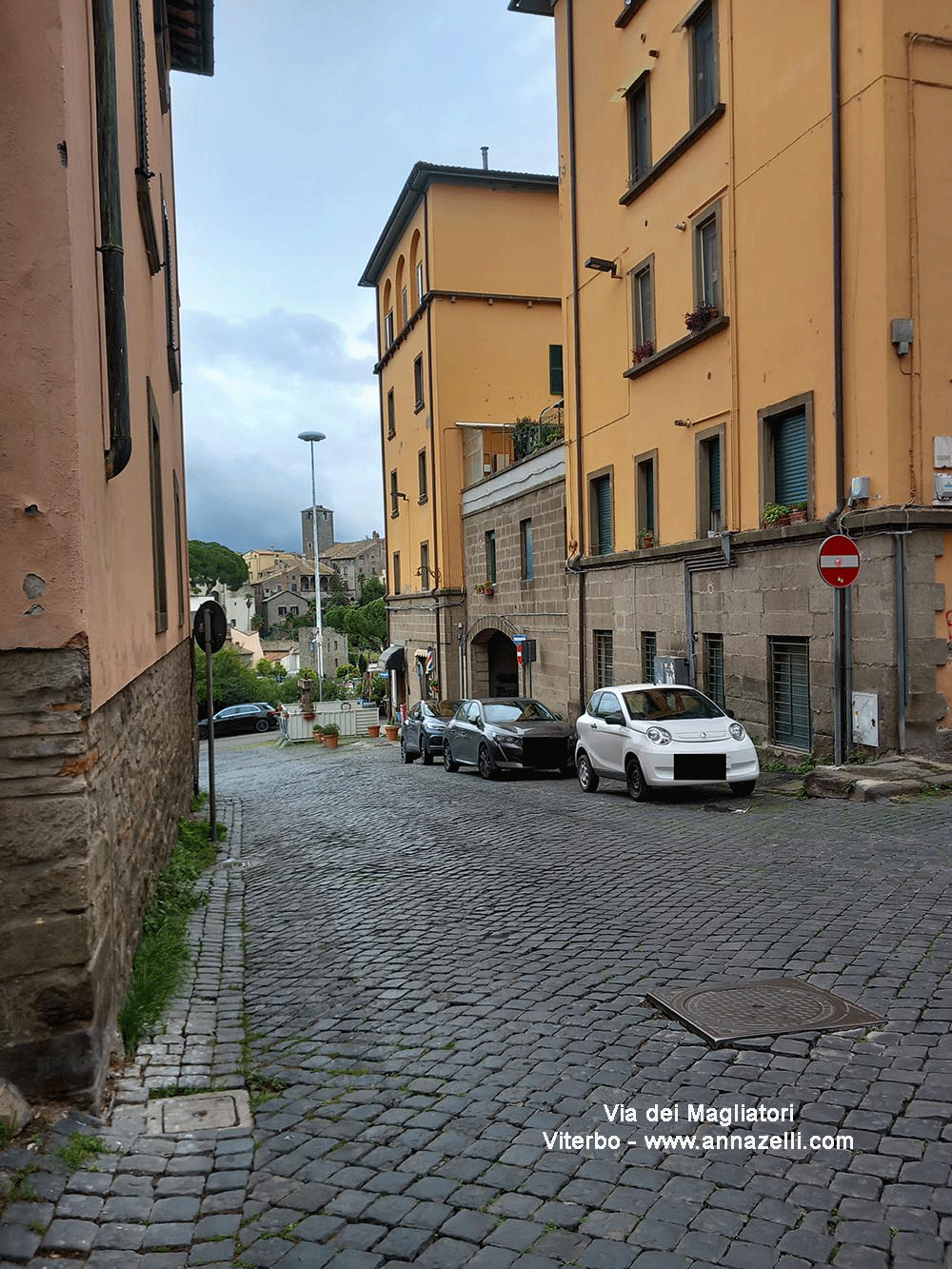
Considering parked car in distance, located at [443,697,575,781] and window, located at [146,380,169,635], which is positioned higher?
window, located at [146,380,169,635]

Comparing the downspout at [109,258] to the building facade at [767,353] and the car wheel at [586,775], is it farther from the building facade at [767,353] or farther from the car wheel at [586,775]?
the car wheel at [586,775]

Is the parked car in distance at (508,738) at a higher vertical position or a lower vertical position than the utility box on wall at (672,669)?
lower

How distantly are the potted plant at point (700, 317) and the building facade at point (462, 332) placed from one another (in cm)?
1395

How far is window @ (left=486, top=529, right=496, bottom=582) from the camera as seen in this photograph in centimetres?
2942

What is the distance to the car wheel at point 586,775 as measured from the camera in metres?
14.6

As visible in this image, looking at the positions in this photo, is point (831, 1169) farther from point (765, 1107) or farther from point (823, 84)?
point (823, 84)

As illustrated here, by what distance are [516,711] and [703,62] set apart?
11291mm

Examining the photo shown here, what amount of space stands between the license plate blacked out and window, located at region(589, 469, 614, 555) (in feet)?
31.3

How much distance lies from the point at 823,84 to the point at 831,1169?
13716 mm

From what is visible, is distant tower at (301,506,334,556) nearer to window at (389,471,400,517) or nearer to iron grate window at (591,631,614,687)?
window at (389,471,400,517)

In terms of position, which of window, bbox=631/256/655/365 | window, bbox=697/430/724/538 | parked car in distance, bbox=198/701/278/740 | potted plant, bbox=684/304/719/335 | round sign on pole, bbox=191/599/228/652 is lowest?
parked car in distance, bbox=198/701/278/740

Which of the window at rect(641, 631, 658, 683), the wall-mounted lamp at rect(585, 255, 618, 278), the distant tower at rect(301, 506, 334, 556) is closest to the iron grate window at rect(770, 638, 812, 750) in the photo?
the window at rect(641, 631, 658, 683)

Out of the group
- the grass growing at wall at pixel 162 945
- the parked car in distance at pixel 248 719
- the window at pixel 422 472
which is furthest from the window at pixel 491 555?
the parked car in distance at pixel 248 719

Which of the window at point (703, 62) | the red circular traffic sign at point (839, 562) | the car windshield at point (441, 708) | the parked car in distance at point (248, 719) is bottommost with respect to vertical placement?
the parked car in distance at point (248, 719)
